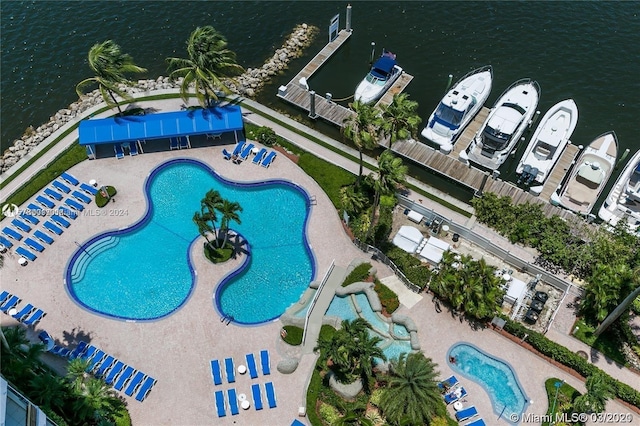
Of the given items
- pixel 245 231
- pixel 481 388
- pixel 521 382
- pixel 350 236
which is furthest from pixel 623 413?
pixel 245 231

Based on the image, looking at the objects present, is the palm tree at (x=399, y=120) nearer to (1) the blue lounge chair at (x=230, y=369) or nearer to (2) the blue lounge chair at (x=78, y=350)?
(1) the blue lounge chair at (x=230, y=369)

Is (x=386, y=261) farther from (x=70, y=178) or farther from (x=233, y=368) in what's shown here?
(x=70, y=178)

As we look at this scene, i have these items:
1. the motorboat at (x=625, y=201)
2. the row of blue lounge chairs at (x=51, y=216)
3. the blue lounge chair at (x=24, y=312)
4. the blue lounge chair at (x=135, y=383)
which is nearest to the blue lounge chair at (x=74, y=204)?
the row of blue lounge chairs at (x=51, y=216)

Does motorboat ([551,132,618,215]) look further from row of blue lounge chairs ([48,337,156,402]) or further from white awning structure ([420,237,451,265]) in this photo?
row of blue lounge chairs ([48,337,156,402])

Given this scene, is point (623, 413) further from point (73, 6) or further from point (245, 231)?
point (73, 6)

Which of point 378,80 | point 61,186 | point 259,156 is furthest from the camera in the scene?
point 378,80

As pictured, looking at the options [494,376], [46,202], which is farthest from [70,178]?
[494,376]
